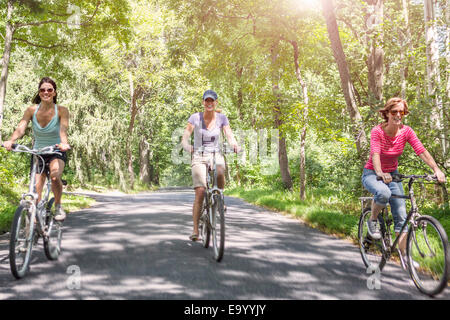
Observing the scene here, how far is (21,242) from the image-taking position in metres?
4.38

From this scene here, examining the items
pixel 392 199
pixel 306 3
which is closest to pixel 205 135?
pixel 392 199

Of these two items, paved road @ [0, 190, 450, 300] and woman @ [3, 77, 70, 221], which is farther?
woman @ [3, 77, 70, 221]

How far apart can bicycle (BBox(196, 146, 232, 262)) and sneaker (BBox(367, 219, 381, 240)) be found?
1810 mm

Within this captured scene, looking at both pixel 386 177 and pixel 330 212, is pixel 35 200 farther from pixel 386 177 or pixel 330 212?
pixel 330 212

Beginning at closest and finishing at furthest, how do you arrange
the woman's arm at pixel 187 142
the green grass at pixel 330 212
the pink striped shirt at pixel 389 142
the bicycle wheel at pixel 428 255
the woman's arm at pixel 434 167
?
1. the bicycle wheel at pixel 428 255
2. the woman's arm at pixel 434 167
3. the pink striped shirt at pixel 389 142
4. the woman's arm at pixel 187 142
5. the green grass at pixel 330 212

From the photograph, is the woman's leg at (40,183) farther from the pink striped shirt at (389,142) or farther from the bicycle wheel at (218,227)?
the pink striped shirt at (389,142)

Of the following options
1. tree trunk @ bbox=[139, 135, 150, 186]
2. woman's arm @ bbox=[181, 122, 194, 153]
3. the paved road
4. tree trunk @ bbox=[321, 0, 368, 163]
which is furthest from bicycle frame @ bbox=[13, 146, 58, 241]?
tree trunk @ bbox=[139, 135, 150, 186]

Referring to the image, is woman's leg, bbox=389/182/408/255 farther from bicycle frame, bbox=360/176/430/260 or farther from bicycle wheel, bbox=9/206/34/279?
bicycle wheel, bbox=9/206/34/279

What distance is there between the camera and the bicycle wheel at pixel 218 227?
5.03m

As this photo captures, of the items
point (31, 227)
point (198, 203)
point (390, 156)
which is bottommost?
point (31, 227)

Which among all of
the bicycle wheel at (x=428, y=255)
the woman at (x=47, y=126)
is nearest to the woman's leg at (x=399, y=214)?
the bicycle wheel at (x=428, y=255)

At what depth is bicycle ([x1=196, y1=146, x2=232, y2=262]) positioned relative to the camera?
5107 mm

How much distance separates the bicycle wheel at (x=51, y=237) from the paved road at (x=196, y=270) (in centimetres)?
12

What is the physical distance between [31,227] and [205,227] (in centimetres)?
230
